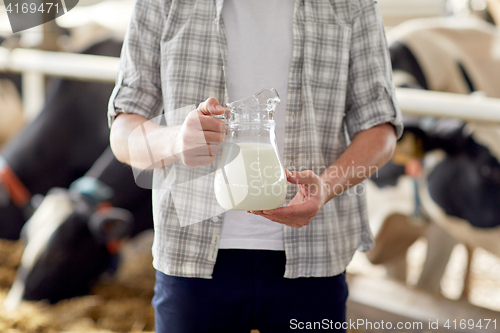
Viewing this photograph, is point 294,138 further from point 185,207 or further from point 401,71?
point 401,71

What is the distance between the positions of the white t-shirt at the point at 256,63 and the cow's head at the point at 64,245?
35.6 inches

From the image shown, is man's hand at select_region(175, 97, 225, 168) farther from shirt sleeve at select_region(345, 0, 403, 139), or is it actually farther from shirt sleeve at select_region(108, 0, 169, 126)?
shirt sleeve at select_region(345, 0, 403, 139)

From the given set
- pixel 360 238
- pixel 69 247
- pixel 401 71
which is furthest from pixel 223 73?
pixel 401 71

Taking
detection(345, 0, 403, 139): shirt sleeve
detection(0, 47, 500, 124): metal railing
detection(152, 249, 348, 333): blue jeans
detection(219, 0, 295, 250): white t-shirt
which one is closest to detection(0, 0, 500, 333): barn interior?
detection(0, 47, 500, 124): metal railing

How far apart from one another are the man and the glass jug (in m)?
0.12

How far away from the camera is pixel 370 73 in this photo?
80cm

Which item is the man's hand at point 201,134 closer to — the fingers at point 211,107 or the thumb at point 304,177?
the fingers at point 211,107

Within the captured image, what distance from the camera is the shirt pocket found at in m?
0.79

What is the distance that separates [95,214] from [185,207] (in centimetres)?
100

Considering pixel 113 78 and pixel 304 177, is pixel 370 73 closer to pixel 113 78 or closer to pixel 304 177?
pixel 304 177

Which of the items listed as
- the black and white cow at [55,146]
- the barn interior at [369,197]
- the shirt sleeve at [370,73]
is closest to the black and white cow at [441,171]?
the barn interior at [369,197]

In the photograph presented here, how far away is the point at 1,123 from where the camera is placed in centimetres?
391

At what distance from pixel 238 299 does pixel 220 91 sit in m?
0.35

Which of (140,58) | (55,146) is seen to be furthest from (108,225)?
(140,58)
